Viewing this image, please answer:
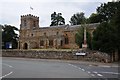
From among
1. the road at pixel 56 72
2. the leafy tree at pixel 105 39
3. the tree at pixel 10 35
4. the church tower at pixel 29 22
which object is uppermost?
→ the church tower at pixel 29 22

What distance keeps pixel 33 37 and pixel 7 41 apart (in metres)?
9.37

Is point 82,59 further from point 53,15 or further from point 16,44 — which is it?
point 53,15

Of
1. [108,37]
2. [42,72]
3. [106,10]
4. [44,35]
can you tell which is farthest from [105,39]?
[44,35]

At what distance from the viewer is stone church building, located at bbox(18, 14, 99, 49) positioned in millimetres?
85188

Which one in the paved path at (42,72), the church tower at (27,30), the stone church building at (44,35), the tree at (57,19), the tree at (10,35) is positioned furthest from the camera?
the tree at (57,19)

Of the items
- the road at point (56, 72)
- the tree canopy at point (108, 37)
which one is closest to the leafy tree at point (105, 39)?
the tree canopy at point (108, 37)

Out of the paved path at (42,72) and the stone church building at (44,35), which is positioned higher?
the stone church building at (44,35)

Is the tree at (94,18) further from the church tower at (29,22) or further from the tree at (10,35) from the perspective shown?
the tree at (10,35)

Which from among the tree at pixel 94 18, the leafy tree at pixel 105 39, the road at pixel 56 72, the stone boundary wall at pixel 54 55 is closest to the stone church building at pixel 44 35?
the tree at pixel 94 18

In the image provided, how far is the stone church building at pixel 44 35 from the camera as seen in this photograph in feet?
279

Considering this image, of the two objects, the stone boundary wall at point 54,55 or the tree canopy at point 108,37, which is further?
the stone boundary wall at point 54,55

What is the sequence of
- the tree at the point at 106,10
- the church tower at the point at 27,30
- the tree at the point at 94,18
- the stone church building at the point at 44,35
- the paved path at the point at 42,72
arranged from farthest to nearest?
1. the church tower at the point at 27,30
2. the tree at the point at 94,18
3. the tree at the point at 106,10
4. the stone church building at the point at 44,35
5. the paved path at the point at 42,72

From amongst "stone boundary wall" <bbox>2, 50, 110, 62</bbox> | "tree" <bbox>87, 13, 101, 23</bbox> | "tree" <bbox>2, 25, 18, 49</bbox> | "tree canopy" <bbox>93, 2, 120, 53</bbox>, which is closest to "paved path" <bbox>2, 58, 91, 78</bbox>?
"tree canopy" <bbox>93, 2, 120, 53</bbox>

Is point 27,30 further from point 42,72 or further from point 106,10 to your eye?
point 42,72
